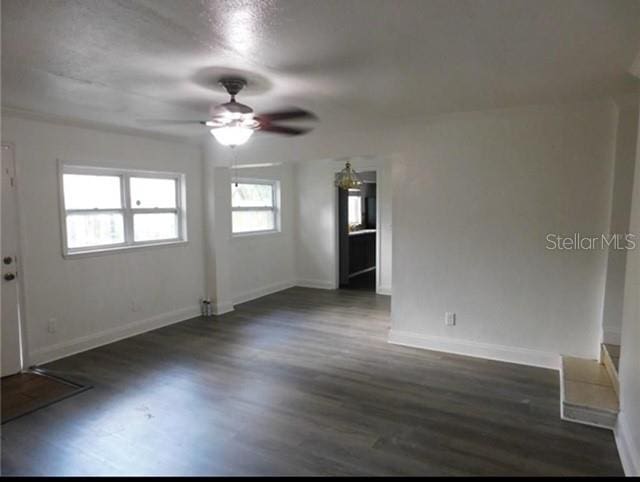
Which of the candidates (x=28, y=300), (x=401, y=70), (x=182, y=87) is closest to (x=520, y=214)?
(x=401, y=70)

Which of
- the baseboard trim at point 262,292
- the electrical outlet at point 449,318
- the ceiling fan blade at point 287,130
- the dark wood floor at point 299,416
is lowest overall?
the dark wood floor at point 299,416

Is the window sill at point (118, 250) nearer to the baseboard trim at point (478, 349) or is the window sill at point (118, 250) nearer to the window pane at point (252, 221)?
the window pane at point (252, 221)

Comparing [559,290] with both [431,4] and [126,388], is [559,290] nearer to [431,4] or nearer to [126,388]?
[431,4]

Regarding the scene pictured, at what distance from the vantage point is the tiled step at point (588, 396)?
2.73m

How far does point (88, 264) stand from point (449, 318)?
3.90m

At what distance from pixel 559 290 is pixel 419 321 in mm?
1363

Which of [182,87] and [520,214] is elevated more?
[182,87]

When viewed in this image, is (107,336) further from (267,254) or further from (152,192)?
(267,254)

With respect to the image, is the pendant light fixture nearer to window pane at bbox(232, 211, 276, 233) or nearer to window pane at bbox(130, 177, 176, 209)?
window pane at bbox(232, 211, 276, 233)

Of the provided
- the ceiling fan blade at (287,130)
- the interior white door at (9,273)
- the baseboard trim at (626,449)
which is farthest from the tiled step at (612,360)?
the interior white door at (9,273)

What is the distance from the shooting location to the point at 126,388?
11.0 ft

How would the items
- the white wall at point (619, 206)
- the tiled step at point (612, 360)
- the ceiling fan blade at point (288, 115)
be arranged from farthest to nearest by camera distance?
the ceiling fan blade at point (288, 115)
the white wall at point (619, 206)
the tiled step at point (612, 360)

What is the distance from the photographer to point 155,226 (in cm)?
516

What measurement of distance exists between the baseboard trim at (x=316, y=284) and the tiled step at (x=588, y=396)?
4374mm
